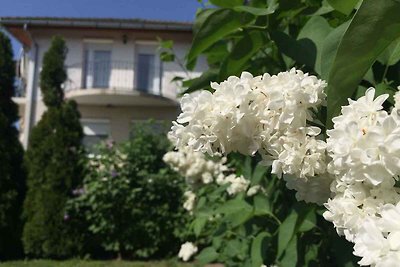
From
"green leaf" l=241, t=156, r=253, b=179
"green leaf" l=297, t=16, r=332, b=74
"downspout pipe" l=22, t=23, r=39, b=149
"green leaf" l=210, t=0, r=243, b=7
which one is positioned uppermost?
"downspout pipe" l=22, t=23, r=39, b=149

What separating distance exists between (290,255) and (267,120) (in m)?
0.86

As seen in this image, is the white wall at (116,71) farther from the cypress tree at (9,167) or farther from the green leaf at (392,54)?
the green leaf at (392,54)

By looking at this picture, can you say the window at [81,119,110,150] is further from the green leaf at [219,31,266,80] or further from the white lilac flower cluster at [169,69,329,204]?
the white lilac flower cluster at [169,69,329,204]

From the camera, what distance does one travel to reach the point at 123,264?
739 cm

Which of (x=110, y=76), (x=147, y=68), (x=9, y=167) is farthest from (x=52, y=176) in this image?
(x=147, y=68)

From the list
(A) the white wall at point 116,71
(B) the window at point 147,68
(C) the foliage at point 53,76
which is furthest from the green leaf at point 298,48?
(B) the window at point 147,68

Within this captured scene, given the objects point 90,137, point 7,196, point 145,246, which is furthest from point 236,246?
point 90,137

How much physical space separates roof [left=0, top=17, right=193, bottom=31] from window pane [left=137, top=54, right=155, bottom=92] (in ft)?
3.27

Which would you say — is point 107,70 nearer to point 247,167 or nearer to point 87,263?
point 87,263

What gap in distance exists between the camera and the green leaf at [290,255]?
1.55m

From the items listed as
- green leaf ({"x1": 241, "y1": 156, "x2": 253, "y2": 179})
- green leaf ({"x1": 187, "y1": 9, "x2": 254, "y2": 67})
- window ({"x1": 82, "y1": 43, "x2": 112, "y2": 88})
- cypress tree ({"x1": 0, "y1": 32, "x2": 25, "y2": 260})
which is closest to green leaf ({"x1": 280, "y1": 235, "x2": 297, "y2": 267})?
green leaf ({"x1": 241, "y1": 156, "x2": 253, "y2": 179})

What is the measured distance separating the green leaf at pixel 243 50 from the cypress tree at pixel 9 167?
297 inches

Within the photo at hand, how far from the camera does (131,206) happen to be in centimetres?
823

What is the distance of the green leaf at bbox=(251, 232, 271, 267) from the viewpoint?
182 centimetres
